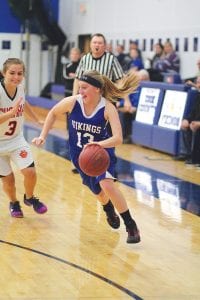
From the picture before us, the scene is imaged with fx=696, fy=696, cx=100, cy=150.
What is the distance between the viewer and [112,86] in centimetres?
589

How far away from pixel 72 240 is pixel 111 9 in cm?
1424

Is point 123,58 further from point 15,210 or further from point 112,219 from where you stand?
point 112,219

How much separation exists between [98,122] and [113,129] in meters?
0.21

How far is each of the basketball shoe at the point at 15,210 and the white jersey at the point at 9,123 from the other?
58 centimetres

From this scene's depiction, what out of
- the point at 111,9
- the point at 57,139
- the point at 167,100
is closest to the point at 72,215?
the point at 167,100

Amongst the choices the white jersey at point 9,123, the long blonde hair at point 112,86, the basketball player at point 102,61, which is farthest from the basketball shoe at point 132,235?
the basketball player at point 102,61

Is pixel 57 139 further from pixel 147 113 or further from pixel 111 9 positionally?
pixel 111 9

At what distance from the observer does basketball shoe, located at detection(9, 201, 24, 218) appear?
21.9 feet

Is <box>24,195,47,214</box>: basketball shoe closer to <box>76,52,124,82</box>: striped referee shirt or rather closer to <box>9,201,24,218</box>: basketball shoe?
<box>9,201,24,218</box>: basketball shoe

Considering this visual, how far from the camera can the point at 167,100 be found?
11.7 meters

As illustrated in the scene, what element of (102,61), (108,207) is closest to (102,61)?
(102,61)

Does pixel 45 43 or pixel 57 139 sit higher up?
pixel 45 43

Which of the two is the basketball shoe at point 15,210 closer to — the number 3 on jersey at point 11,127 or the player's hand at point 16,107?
the number 3 on jersey at point 11,127

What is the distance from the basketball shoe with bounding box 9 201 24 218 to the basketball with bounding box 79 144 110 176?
1426 millimetres
